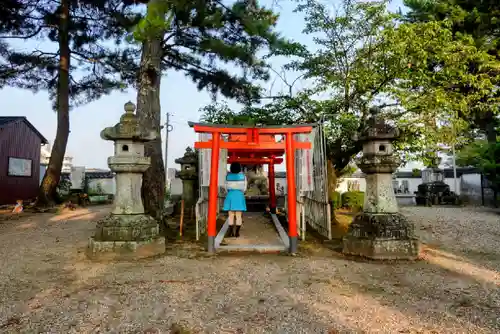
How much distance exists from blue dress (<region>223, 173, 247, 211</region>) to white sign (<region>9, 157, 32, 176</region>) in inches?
598

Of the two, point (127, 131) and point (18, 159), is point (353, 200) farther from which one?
point (18, 159)

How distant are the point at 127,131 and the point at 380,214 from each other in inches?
172

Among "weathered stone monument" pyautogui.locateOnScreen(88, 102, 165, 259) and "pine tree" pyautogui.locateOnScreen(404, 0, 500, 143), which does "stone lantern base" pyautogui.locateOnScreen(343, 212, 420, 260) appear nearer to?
"weathered stone monument" pyautogui.locateOnScreen(88, 102, 165, 259)

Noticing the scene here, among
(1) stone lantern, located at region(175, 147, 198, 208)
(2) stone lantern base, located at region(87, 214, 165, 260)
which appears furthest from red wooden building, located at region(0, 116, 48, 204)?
(2) stone lantern base, located at region(87, 214, 165, 260)

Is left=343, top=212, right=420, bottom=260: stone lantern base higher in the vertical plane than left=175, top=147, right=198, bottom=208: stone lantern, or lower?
lower

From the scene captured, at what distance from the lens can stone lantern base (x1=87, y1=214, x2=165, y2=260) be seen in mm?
5113

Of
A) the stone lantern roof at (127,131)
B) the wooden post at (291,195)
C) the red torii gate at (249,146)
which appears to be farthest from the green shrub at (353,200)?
the stone lantern roof at (127,131)

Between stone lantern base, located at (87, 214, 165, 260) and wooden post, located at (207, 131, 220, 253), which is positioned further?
wooden post, located at (207, 131, 220, 253)

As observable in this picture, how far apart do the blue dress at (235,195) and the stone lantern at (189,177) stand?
3160 millimetres

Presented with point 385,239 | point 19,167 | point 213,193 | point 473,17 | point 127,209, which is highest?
point 473,17

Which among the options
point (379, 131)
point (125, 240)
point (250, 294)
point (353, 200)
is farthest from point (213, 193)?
point (353, 200)

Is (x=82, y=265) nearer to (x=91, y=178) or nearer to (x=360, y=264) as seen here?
(x=360, y=264)

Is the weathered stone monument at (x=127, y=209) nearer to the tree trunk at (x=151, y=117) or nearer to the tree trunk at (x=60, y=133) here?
the tree trunk at (x=151, y=117)

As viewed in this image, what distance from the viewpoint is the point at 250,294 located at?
3625 millimetres
